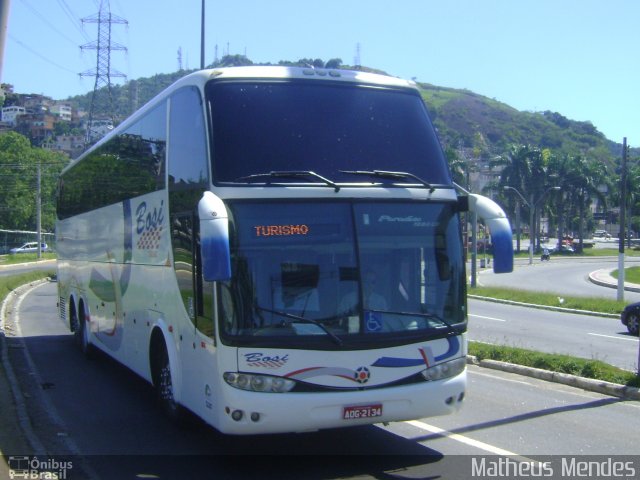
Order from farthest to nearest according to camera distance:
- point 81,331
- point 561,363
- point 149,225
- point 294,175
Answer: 1. point 81,331
2. point 561,363
3. point 149,225
4. point 294,175

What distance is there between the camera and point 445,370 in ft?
23.9

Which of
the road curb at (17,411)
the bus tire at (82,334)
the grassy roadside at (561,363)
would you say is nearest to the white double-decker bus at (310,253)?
the road curb at (17,411)

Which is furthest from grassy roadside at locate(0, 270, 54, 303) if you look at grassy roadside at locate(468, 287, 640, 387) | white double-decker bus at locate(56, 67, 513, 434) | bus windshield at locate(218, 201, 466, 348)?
bus windshield at locate(218, 201, 466, 348)

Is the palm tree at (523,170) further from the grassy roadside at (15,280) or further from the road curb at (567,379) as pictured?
the road curb at (567,379)

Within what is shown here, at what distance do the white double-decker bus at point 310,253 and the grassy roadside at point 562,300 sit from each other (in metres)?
20.9

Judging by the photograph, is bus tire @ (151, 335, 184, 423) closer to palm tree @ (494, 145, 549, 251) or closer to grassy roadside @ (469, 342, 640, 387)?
grassy roadside @ (469, 342, 640, 387)

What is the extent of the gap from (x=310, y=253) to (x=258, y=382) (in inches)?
49.3

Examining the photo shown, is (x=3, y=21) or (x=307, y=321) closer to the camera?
(x=307, y=321)

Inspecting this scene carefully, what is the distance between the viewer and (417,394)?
7.06 metres

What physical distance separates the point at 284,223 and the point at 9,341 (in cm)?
1186

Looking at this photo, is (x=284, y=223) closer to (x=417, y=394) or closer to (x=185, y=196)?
(x=185, y=196)

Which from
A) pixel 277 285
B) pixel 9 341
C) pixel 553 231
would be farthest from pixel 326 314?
pixel 553 231

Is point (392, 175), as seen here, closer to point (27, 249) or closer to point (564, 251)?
point (27, 249)

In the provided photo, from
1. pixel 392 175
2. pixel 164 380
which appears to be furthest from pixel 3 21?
pixel 392 175
